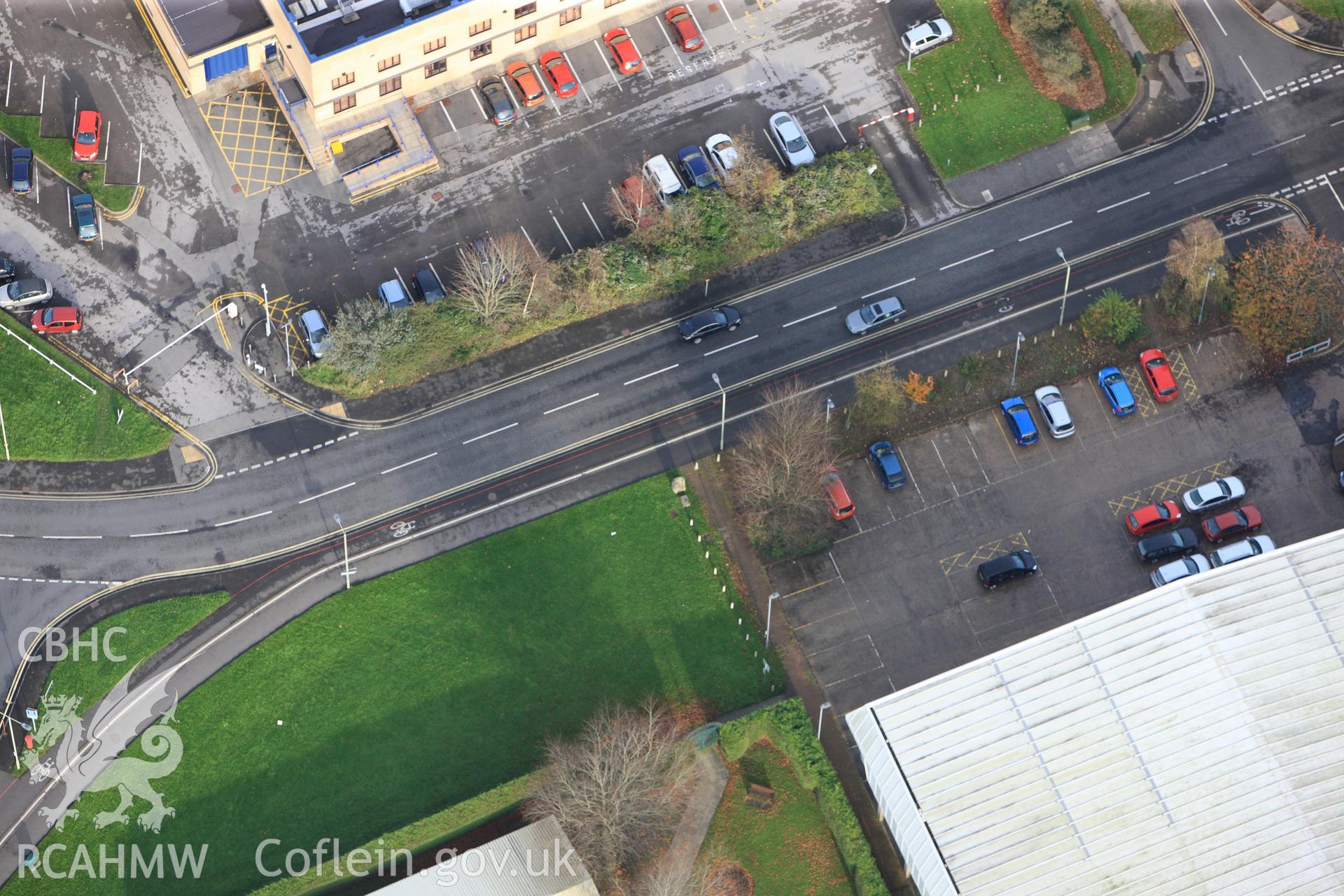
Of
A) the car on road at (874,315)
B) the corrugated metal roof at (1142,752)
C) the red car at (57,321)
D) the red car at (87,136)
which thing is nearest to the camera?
the corrugated metal roof at (1142,752)

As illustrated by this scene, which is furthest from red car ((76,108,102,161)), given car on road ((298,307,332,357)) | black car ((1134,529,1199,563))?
black car ((1134,529,1199,563))

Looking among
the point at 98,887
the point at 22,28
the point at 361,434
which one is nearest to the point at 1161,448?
the point at 361,434

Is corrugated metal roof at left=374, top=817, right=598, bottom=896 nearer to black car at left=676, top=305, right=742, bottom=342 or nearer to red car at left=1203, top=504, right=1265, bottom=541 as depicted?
black car at left=676, top=305, right=742, bottom=342

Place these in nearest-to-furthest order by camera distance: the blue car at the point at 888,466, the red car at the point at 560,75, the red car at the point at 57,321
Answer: the blue car at the point at 888,466
the red car at the point at 57,321
the red car at the point at 560,75

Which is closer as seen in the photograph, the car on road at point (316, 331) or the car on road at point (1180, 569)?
the car on road at point (1180, 569)

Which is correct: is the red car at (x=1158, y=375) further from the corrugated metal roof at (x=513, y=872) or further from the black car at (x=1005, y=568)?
the corrugated metal roof at (x=513, y=872)

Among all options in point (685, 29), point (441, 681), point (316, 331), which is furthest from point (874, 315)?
point (316, 331)

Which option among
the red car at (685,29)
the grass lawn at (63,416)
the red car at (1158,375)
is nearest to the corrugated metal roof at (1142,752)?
the red car at (1158,375)
